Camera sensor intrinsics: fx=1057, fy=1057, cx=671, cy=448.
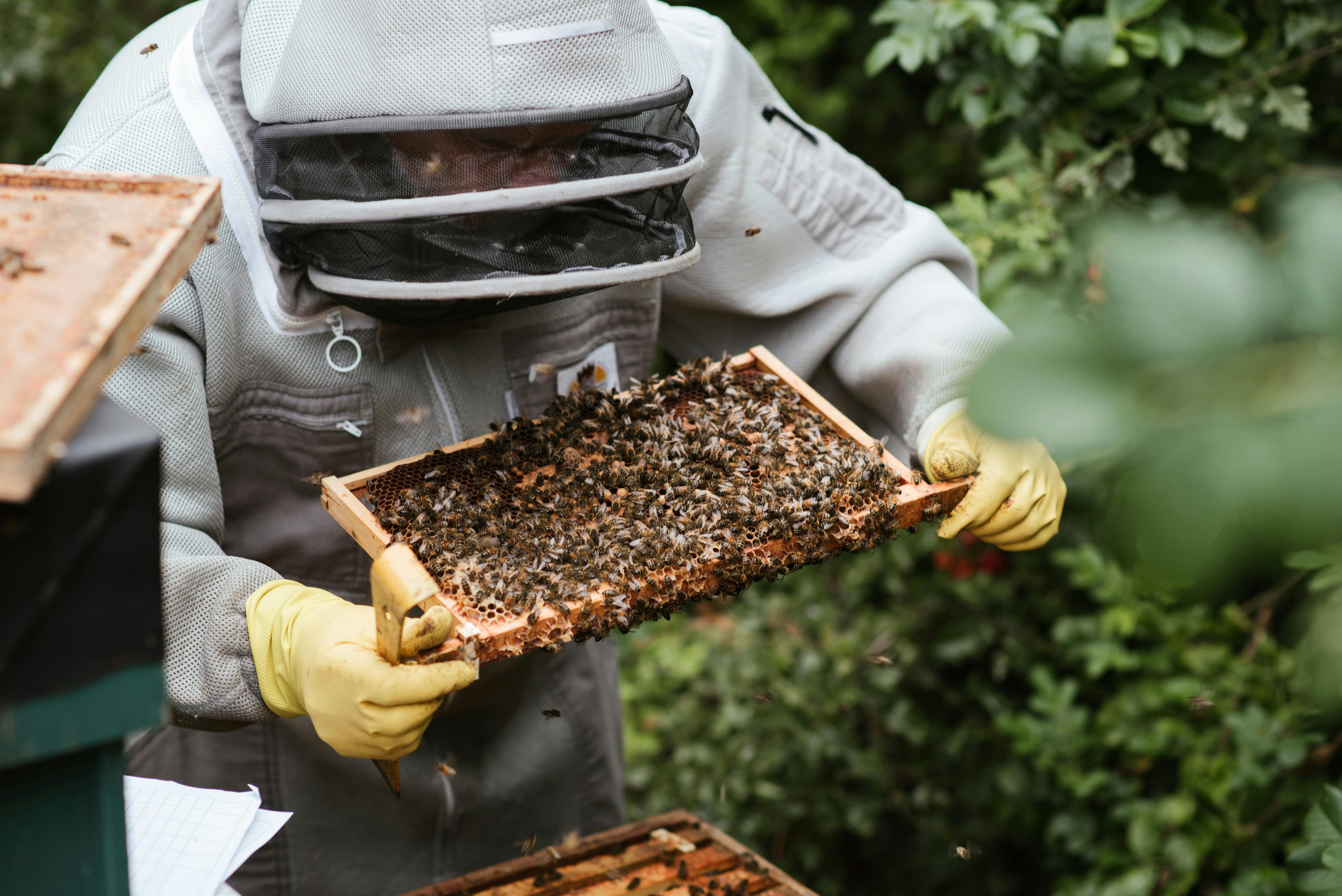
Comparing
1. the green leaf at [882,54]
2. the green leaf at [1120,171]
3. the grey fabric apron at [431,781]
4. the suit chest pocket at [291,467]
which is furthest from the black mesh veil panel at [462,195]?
the green leaf at [1120,171]

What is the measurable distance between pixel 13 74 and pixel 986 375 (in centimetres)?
454

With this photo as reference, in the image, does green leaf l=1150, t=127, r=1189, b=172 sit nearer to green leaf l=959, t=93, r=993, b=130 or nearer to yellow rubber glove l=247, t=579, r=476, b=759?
green leaf l=959, t=93, r=993, b=130

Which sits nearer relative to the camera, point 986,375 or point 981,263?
point 986,375

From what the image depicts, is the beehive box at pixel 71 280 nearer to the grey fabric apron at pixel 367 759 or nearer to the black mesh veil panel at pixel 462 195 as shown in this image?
the black mesh veil panel at pixel 462 195

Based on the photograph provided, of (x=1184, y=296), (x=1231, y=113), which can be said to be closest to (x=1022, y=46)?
(x=1231, y=113)

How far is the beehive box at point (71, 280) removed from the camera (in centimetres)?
92

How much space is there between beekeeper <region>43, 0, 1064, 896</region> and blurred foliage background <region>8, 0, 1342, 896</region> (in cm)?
53

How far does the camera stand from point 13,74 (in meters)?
4.01

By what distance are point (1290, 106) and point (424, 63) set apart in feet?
7.68

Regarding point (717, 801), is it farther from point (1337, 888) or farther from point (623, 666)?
point (1337, 888)

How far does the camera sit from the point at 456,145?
1.81 m

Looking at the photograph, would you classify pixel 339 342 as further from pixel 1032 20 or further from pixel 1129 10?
pixel 1129 10

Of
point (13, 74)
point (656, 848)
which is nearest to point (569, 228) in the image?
point (656, 848)

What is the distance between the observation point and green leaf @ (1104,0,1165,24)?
268cm
